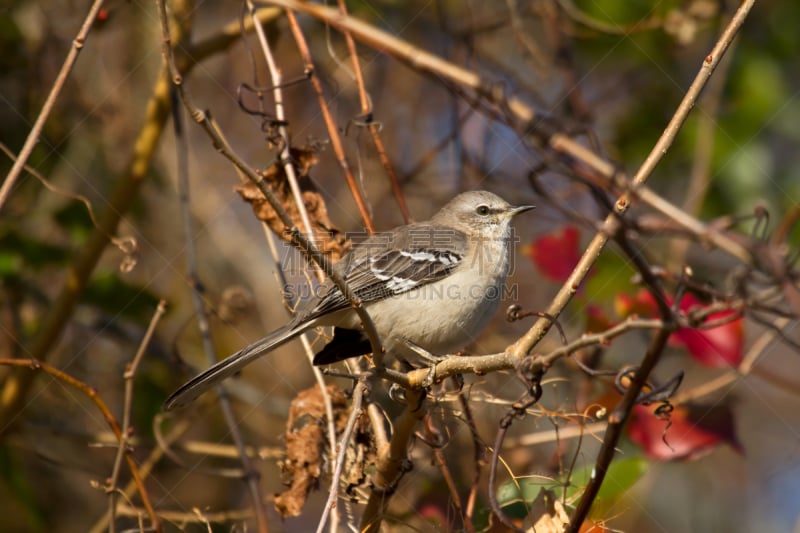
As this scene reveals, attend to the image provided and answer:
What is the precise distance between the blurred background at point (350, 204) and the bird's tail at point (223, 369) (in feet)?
2.36

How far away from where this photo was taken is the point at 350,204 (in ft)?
24.6

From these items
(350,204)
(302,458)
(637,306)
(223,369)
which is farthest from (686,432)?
(350,204)

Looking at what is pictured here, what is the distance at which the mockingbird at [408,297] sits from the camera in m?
4.19

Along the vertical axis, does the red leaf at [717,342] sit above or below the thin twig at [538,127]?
below

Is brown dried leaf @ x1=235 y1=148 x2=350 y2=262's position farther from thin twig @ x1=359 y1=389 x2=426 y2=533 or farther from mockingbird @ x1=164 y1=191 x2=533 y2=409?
thin twig @ x1=359 y1=389 x2=426 y2=533

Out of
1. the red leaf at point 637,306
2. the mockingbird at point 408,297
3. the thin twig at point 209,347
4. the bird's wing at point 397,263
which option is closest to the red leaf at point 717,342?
the red leaf at point 637,306

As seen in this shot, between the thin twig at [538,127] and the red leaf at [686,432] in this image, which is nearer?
the thin twig at [538,127]

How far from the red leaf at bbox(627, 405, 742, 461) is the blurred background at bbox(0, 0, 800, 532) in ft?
0.32

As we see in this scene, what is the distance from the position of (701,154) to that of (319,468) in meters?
3.75

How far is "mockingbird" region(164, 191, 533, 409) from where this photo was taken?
13.7 ft

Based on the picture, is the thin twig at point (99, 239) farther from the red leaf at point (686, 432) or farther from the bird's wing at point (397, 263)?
the red leaf at point (686, 432)

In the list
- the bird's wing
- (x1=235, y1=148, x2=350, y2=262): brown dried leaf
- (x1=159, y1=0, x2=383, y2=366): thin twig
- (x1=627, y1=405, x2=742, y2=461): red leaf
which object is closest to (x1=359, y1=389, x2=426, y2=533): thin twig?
(x1=159, y1=0, x2=383, y2=366): thin twig

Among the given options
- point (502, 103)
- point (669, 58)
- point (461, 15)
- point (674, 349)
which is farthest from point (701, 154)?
point (502, 103)

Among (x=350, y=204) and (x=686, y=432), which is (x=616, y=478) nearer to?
(x=686, y=432)
